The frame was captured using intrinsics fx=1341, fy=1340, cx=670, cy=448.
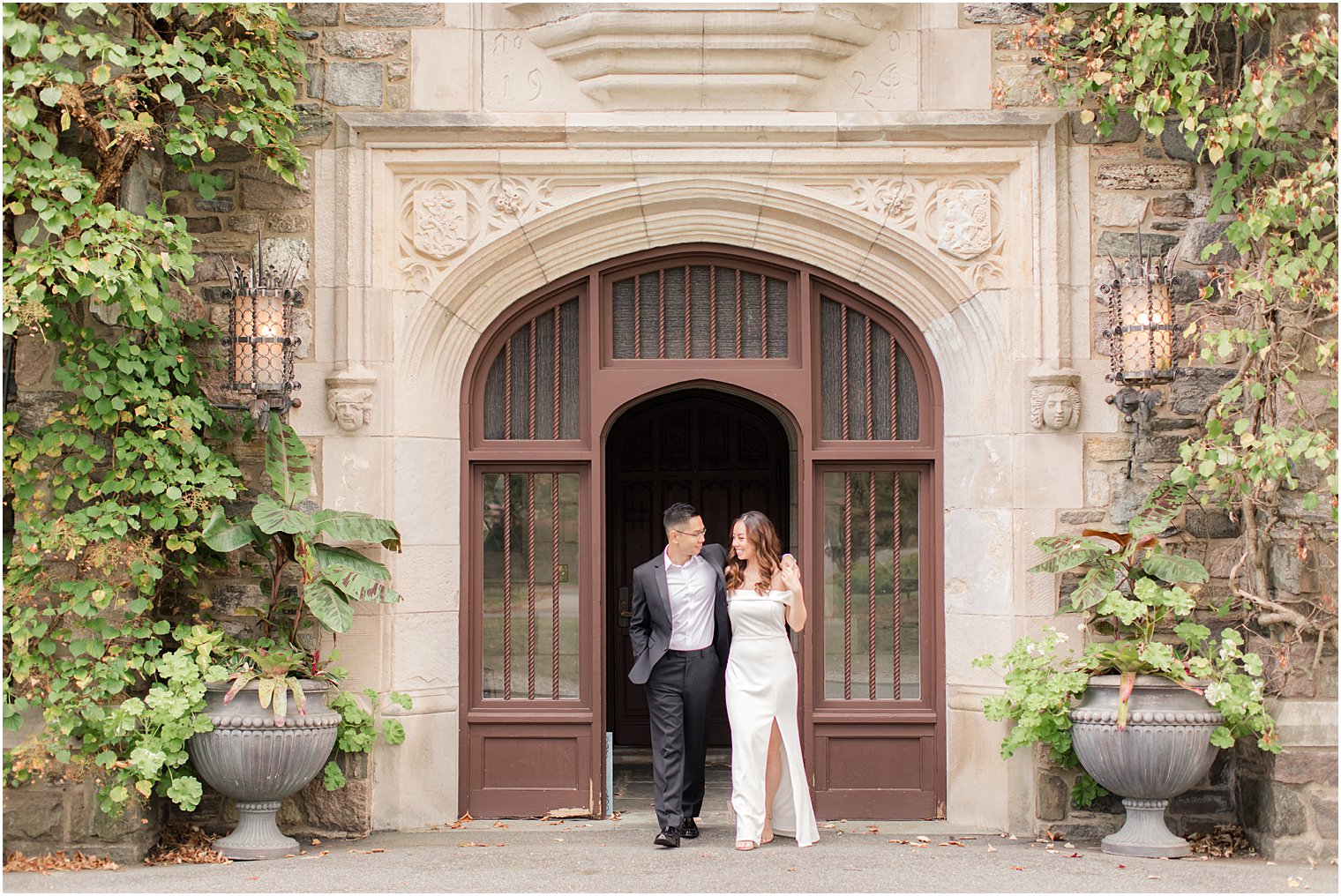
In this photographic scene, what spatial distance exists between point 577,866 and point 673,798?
532mm

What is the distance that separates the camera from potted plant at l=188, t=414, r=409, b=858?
5.40m

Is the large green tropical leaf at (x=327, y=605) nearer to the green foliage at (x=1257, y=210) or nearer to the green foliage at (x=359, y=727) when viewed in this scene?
the green foliage at (x=359, y=727)

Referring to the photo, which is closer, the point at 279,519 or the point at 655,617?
the point at 279,519

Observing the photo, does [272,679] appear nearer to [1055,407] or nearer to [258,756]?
[258,756]

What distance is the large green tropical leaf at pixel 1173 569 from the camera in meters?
5.68

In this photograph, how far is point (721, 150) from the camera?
6215 millimetres

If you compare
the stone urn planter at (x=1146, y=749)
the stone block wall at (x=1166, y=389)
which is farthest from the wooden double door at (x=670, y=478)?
the stone urn planter at (x=1146, y=749)

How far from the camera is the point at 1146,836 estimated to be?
5.57 metres

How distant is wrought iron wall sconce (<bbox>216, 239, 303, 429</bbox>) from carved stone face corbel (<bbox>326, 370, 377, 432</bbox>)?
27 centimetres

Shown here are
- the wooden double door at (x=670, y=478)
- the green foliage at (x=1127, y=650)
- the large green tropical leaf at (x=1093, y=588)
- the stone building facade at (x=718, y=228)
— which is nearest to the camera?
the green foliage at (x=1127, y=650)

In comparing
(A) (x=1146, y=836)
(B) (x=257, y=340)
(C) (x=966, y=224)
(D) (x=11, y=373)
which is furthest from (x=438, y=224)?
(A) (x=1146, y=836)

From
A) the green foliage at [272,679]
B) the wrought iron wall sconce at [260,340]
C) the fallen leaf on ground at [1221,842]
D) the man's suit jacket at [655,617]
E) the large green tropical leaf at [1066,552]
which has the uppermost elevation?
the wrought iron wall sconce at [260,340]

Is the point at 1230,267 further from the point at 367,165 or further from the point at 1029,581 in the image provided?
the point at 367,165

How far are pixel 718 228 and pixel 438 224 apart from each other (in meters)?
1.31
